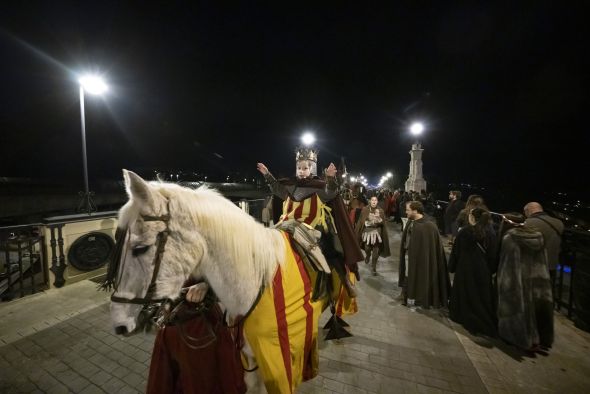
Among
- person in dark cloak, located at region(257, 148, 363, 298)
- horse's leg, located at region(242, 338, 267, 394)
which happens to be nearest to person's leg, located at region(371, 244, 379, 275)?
person in dark cloak, located at region(257, 148, 363, 298)

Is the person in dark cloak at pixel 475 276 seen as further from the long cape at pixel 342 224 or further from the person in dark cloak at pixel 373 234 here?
the person in dark cloak at pixel 373 234

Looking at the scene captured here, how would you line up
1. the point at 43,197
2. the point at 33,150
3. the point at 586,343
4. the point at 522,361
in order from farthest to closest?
the point at 33,150, the point at 43,197, the point at 586,343, the point at 522,361

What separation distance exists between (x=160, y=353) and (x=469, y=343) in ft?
13.3

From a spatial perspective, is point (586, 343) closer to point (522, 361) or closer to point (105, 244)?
point (522, 361)

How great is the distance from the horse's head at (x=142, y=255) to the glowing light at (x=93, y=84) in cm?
688

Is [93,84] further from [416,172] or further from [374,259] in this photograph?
[416,172]

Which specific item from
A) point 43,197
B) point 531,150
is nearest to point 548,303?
point 43,197

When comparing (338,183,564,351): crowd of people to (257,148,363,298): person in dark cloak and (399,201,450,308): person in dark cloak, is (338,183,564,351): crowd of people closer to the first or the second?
(399,201,450,308): person in dark cloak

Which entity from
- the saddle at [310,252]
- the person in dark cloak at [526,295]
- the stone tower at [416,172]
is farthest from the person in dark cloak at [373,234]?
the stone tower at [416,172]

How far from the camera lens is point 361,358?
3238 millimetres

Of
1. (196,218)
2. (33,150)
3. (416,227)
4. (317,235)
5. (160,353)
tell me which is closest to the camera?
(196,218)

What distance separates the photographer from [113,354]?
10.6 feet

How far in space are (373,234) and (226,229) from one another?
18.1ft

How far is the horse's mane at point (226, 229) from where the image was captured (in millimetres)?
1614
